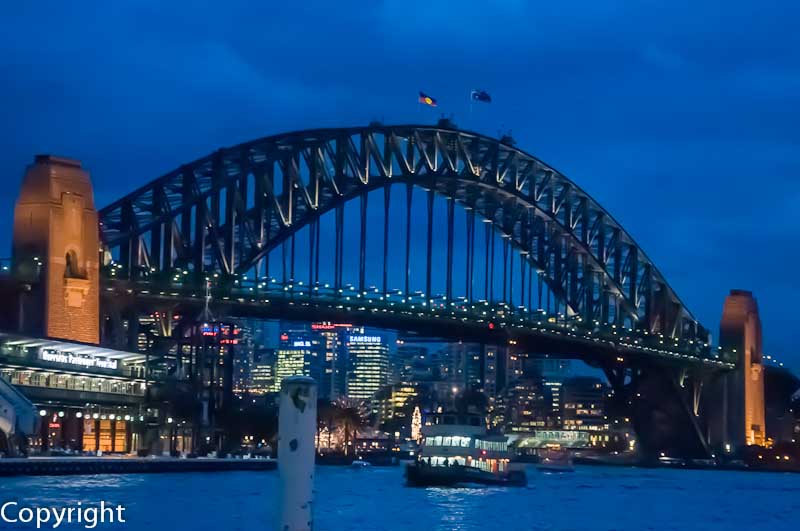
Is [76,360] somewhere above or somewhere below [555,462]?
above

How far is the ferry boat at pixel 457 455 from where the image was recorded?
8725cm

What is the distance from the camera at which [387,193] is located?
428ft

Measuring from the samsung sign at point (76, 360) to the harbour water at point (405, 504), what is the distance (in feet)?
30.2

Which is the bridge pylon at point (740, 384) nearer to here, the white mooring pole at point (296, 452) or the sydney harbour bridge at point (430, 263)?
the sydney harbour bridge at point (430, 263)

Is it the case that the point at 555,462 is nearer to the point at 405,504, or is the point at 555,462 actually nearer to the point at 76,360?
the point at 76,360

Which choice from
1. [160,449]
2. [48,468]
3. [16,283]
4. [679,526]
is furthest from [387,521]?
[160,449]

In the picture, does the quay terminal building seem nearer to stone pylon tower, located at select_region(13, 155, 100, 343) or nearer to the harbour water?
stone pylon tower, located at select_region(13, 155, 100, 343)

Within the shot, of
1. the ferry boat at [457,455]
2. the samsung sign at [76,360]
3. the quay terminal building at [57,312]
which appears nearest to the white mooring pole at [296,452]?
the ferry boat at [457,455]

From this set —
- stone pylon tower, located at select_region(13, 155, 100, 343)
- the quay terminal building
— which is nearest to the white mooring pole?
the quay terminal building

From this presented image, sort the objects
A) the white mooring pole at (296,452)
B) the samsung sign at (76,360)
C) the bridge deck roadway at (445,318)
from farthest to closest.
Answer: the bridge deck roadway at (445,318) → the samsung sign at (76,360) → the white mooring pole at (296,452)

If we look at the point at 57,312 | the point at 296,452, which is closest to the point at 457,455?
the point at 57,312

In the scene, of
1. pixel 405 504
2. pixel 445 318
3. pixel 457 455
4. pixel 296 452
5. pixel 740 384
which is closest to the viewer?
pixel 296 452

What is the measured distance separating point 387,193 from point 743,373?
50904 mm

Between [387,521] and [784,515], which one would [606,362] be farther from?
[387,521]
